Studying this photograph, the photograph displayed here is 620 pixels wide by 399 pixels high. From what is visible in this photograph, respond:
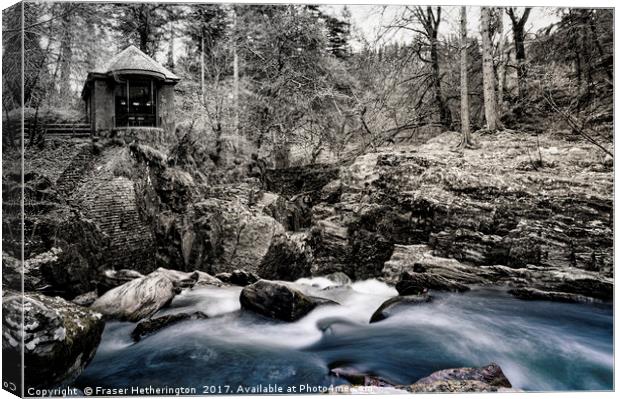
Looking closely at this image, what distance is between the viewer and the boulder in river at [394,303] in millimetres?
5543

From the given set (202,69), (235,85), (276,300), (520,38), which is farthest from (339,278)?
(520,38)

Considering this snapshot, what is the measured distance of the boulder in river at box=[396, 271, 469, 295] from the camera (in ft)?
18.8

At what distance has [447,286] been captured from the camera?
5.74 m

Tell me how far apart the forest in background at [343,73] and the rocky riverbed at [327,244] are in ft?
1.11

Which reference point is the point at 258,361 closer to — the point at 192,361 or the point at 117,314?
the point at 192,361

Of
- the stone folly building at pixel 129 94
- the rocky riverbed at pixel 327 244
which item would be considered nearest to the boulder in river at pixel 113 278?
the rocky riverbed at pixel 327 244

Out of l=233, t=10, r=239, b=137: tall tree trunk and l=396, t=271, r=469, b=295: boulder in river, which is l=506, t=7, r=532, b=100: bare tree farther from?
l=233, t=10, r=239, b=137: tall tree trunk

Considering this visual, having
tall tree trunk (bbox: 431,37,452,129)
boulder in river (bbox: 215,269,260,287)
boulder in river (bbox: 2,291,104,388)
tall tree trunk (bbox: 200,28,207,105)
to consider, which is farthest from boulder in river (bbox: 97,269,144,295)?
tall tree trunk (bbox: 431,37,452,129)

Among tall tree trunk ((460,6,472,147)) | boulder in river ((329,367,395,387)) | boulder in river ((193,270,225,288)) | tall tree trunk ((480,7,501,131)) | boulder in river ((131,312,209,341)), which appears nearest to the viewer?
boulder in river ((329,367,395,387))

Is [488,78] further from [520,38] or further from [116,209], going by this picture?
[116,209]

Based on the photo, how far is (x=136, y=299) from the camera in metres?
5.30

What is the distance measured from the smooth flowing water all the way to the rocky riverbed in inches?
1.1

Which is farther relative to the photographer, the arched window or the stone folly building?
the arched window

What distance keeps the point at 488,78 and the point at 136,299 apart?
16.7 feet
